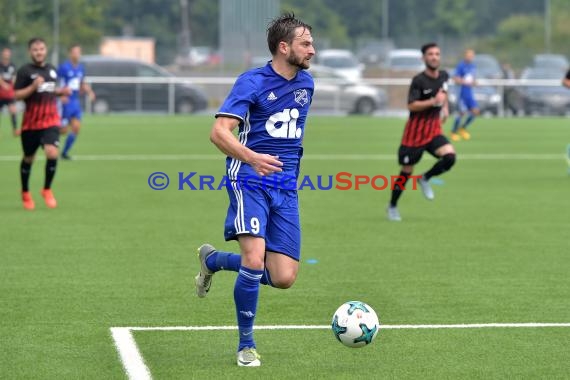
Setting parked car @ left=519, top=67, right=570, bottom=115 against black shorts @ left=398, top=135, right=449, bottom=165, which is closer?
black shorts @ left=398, top=135, right=449, bottom=165

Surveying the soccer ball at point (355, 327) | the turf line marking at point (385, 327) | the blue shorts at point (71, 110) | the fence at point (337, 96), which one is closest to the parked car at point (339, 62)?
the fence at point (337, 96)

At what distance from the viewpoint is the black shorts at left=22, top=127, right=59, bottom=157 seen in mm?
16141

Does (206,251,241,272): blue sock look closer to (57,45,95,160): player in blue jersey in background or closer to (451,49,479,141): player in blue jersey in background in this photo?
(57,45,95,160): player in blue jersey in background

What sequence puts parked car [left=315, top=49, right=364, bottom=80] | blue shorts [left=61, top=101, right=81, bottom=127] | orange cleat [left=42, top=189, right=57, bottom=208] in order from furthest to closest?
parked car [left=315, top=49, right=364, bottom=80]
blue shorts [left=61, top=101, right=81, bottom=127]
orange cleat [left=42, top=189, right=57, bottom=208]

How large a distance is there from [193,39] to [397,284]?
6836 centimetres

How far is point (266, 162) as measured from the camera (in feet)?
25.1

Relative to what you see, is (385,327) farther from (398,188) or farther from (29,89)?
(29,89)

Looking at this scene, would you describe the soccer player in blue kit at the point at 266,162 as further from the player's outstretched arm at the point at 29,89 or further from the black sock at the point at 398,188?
the player's outstretched arm at the point at 29,89

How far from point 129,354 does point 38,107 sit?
8.71 metres

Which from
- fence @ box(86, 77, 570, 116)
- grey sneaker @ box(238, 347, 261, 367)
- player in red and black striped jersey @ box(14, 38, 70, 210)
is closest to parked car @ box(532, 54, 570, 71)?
fence @ box(86, 77, 570, 116)

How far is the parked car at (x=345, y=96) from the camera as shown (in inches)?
1753

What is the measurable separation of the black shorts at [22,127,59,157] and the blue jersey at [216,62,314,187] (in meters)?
8.52

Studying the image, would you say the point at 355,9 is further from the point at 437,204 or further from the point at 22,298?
the point at 22,298

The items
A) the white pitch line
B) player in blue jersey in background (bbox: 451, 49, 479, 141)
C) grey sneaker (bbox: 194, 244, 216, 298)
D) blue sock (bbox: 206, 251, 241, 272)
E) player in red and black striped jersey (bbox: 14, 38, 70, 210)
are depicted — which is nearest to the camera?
blue sock (bbox: 206, 251, 241, 272)
